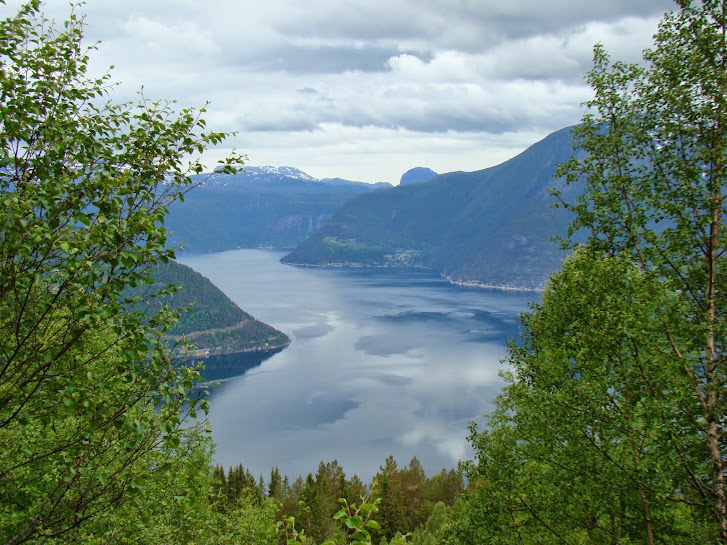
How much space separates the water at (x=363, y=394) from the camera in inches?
2773

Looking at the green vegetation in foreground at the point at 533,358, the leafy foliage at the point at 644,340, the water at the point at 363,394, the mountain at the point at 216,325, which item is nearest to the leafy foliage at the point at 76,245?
the green vegetation in foreground at the point at 533,358

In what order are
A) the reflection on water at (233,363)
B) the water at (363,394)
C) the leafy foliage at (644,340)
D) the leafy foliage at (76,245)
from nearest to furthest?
the leafy foliage at (76,245) < the leafy foliage at (644,340) < the water at (363,394) < the reflection on water at (233,363)

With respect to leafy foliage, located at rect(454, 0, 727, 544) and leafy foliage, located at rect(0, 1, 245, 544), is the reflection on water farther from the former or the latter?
leafy foliage, located at rect(0, 1, 245, 544)

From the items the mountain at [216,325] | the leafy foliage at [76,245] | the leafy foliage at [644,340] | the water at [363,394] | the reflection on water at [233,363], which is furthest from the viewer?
the mountain at [216,325]

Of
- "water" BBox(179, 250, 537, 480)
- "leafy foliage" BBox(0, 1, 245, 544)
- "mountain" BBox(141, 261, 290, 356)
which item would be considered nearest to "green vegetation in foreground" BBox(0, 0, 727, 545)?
"leafy foliage" BBox(0, 1, 245, 544)

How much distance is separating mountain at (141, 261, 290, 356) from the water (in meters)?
6.73

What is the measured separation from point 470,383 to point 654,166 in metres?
91.5

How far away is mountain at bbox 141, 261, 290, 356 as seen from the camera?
135150 millimetres

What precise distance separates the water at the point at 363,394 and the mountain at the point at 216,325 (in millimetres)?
6734

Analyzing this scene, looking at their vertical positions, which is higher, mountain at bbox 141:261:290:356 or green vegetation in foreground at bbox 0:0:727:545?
green vegetation in foreground at bbox 0:0:727:545

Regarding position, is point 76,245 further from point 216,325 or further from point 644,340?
point 216,325

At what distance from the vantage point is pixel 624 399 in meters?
8.26

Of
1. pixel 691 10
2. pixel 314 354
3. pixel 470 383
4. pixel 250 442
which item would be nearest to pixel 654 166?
pixel 691 10

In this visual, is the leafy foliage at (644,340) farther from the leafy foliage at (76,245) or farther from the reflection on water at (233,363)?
the reflection on water at (233,363)
